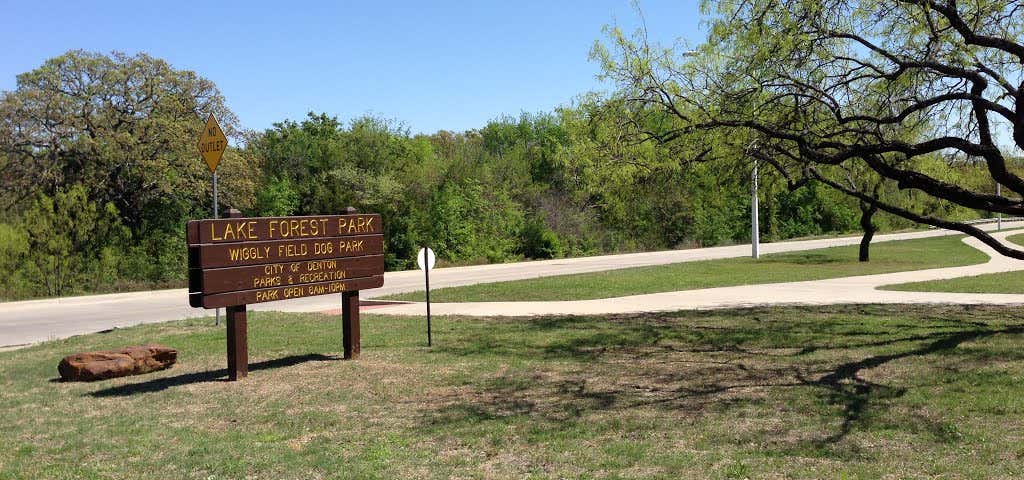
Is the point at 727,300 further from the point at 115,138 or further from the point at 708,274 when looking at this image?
the point at 115,138

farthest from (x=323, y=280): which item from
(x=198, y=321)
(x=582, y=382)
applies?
(x=198, y=321)

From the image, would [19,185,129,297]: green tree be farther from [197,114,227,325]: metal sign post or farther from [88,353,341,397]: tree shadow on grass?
[88,353,341,397]: tree shadow on grass

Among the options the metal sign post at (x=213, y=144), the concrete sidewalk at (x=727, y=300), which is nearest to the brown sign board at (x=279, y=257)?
the metal sign post at (x=213, y=144)

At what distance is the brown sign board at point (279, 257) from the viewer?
9.37 metres

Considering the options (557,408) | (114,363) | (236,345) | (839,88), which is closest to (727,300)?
(839,88)

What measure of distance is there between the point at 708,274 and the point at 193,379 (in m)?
18.0

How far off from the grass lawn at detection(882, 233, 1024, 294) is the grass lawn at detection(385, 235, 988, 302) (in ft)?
11.3

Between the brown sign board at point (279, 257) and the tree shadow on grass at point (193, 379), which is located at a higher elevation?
the brown sign board at point (279, 257)

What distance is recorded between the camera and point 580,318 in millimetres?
15117

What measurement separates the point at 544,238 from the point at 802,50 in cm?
2806

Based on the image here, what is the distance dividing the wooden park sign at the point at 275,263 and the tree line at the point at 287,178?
474 centimetres

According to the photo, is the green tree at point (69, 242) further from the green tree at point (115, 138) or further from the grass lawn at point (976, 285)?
the grass lawn at point (976, 285)

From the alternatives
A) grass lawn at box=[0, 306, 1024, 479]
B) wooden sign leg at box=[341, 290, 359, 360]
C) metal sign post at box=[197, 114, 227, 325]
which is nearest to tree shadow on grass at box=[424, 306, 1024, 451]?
grass lawn at box=[0, 306, 1024, 479]

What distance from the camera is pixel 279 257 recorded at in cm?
1034
